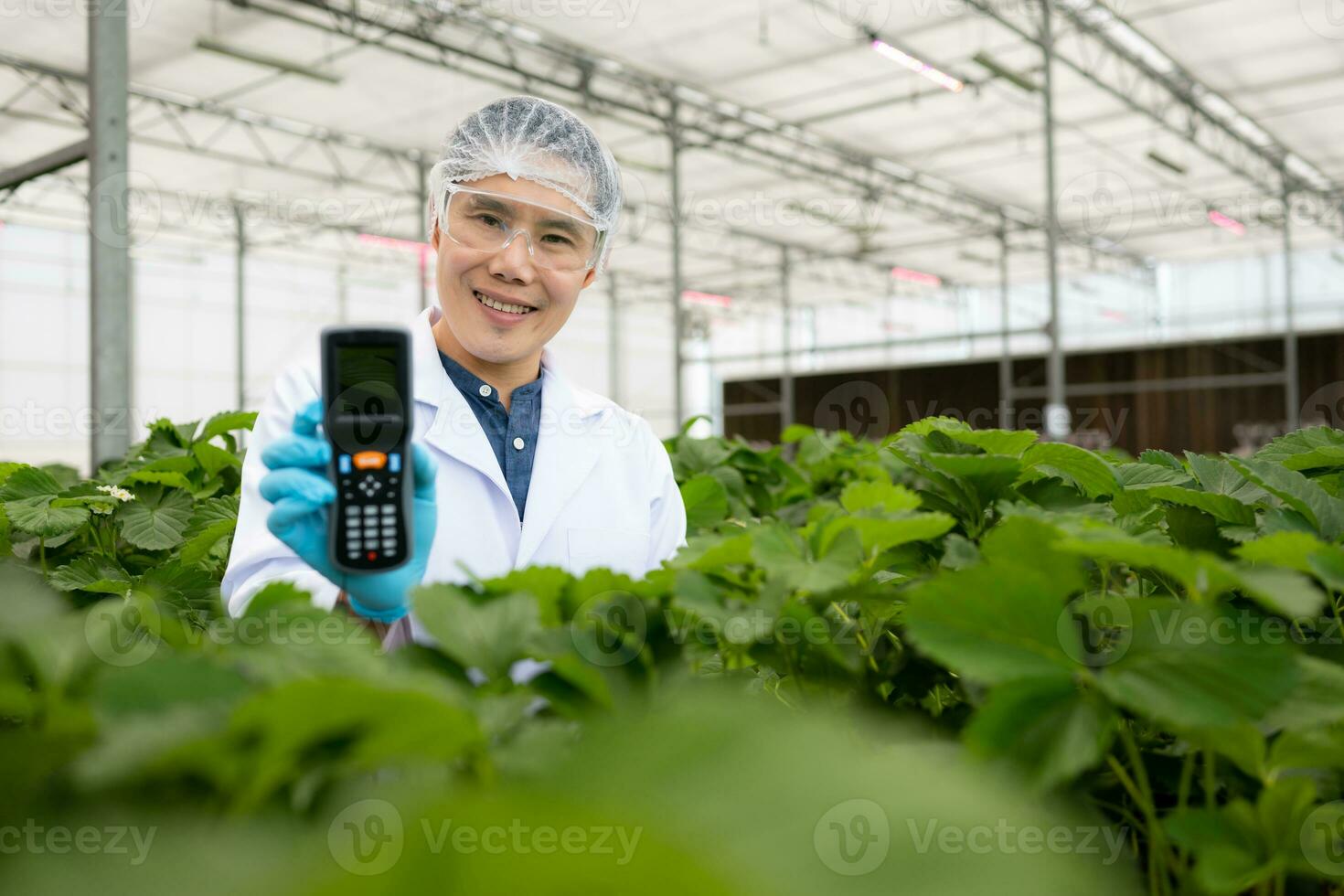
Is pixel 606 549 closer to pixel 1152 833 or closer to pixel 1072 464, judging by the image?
pixel 1072 464

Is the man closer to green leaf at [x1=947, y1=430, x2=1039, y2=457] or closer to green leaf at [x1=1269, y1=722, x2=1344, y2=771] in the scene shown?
green leaf at [x1=947, y1=430, x2=1039, y2=457]

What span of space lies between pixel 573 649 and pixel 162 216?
16.6m

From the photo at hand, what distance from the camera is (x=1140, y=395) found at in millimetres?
10258

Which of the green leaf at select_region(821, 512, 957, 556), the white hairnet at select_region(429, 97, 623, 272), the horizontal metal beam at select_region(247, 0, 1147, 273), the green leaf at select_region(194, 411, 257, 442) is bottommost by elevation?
the green leaf at select_region(821, 512, 957, 556)

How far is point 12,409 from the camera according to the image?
14.5 metres

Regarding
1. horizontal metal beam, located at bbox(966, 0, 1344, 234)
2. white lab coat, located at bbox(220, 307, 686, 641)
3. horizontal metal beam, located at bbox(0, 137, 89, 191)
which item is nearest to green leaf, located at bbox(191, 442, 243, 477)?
white lab coat, located at bbox(220, 307, 686, 641)

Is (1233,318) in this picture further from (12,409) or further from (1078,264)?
(12,409)

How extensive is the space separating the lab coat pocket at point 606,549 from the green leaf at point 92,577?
55cm

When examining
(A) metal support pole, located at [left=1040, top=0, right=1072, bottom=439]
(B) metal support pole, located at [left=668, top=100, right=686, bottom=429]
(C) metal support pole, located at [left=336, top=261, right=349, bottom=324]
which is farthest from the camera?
(C) metal support pole, located at [left=336, top=261, right=349, bottom=324]

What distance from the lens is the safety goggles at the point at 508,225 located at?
1.39 metres

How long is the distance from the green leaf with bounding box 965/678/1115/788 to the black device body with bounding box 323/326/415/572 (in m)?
0.50

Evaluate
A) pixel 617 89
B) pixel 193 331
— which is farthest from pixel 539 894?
pixel 193 331

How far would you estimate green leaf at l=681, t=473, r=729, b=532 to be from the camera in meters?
1.43

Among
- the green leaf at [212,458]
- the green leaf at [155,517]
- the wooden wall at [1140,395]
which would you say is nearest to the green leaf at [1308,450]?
the green leaf at [155,517]
